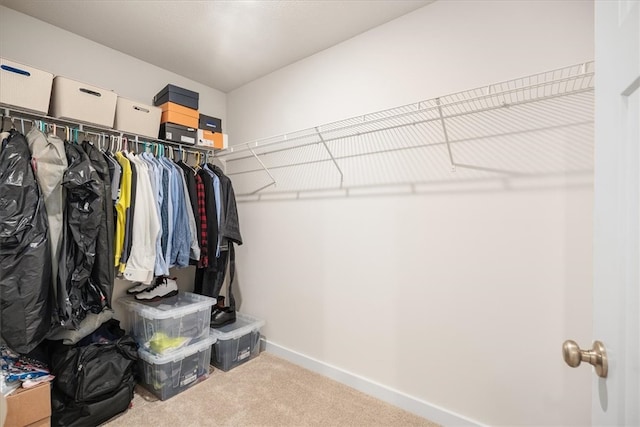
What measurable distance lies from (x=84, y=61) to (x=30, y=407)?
2199 mm

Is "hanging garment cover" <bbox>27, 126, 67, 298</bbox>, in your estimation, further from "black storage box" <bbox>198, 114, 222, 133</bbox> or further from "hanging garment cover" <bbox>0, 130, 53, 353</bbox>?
"black storage box" <bbox>198, 114, 222, 133</bbox>

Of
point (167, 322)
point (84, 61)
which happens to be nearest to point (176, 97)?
point (84, 61)

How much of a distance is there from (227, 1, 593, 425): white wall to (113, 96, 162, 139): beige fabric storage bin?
98 centimetres

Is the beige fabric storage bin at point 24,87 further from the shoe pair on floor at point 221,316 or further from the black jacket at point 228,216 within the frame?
the shoe pair on floor at point 221,316

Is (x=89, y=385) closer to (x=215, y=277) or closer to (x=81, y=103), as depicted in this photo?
(x=215, y=277)

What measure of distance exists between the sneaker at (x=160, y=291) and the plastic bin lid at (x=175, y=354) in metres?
0.37

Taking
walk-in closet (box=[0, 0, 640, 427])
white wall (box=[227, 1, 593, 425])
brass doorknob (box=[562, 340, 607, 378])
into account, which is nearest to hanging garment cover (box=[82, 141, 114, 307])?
walk-in closet (box=[0, 0, 640, 427])

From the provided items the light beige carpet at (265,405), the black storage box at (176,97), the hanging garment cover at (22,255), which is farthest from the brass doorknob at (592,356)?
the black storage box at (176,97)

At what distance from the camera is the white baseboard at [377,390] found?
1.68 metres

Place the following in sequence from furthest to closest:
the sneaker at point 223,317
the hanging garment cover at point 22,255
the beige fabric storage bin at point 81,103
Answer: the sneaker at point 223,317 → the beige fabric storage bin at point 81,103 → the hanging garment cover at point 22,255

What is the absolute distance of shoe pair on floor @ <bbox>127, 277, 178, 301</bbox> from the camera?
2.22 metres

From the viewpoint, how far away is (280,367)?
233cm

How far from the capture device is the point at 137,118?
215cm

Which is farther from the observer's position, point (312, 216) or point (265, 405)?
point (312, 216)
